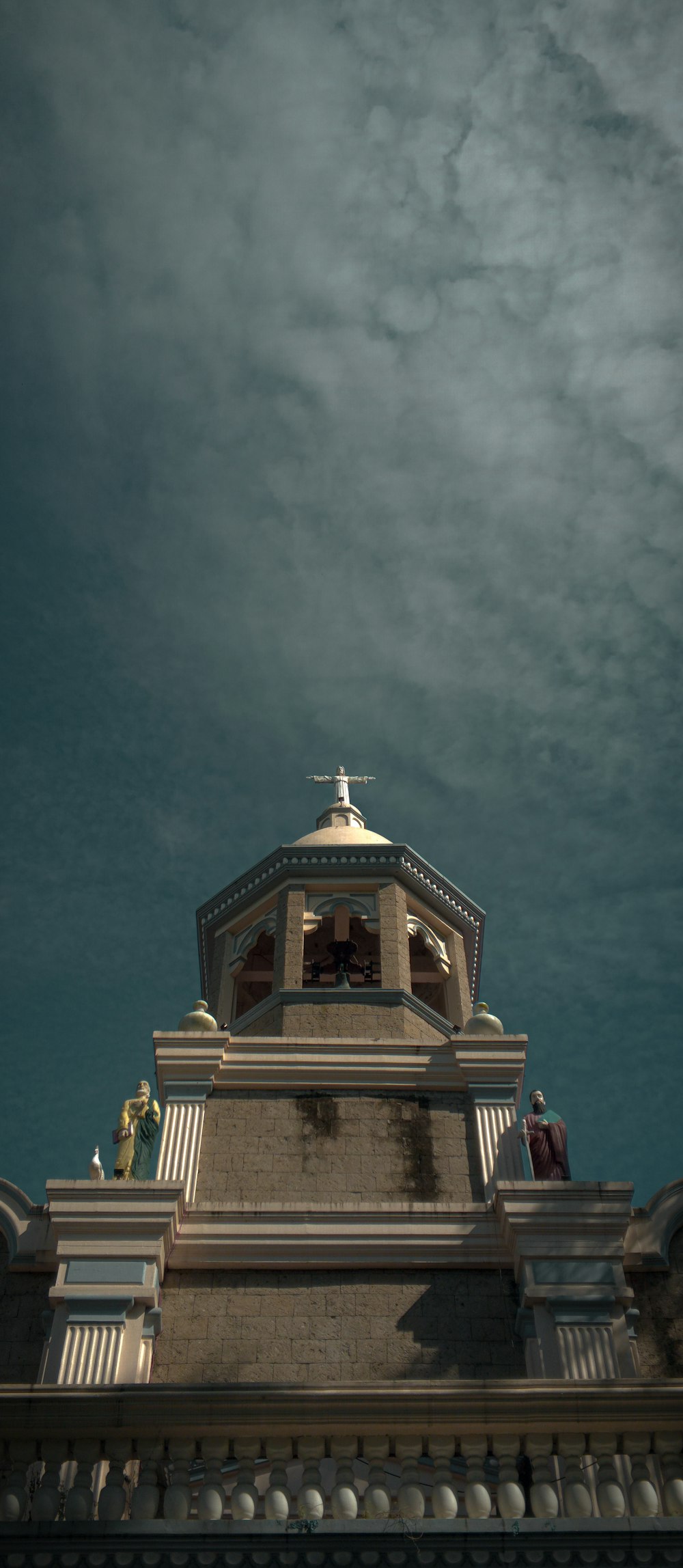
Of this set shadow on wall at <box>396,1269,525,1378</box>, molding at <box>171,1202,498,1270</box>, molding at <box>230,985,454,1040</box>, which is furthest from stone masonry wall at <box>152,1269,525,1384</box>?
molding at <box>230,985,454,1040</box>

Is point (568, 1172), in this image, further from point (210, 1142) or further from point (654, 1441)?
point (654, 1441)

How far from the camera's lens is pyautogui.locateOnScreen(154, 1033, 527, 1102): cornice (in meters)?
15.4

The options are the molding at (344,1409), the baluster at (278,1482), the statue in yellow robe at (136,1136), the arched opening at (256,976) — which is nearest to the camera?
the baluster at (278,1482)

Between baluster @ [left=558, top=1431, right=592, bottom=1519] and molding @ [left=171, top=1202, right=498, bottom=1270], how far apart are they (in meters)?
4.72

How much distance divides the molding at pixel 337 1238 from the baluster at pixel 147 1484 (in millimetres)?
4615

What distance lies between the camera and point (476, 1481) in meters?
8.42

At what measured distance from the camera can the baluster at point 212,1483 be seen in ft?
27.1

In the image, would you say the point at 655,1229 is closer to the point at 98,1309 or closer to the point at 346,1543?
the point at 98,1309

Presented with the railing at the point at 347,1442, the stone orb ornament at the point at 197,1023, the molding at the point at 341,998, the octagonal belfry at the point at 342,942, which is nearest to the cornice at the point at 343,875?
the octagonal belfry at the point at 342,942

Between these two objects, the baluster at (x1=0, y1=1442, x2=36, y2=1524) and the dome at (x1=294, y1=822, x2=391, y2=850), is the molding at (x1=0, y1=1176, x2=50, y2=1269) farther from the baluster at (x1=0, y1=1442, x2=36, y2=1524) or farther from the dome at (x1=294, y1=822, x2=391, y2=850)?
the dome at (x1=294, y1=822, x2=391, y2=850)

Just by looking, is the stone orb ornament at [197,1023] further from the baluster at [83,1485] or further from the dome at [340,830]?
the baluster at [83,1485]

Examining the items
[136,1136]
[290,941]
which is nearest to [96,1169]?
[136,1136]

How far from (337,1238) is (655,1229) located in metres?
3.20

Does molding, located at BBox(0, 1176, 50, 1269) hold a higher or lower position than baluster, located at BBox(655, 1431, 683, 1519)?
higher
